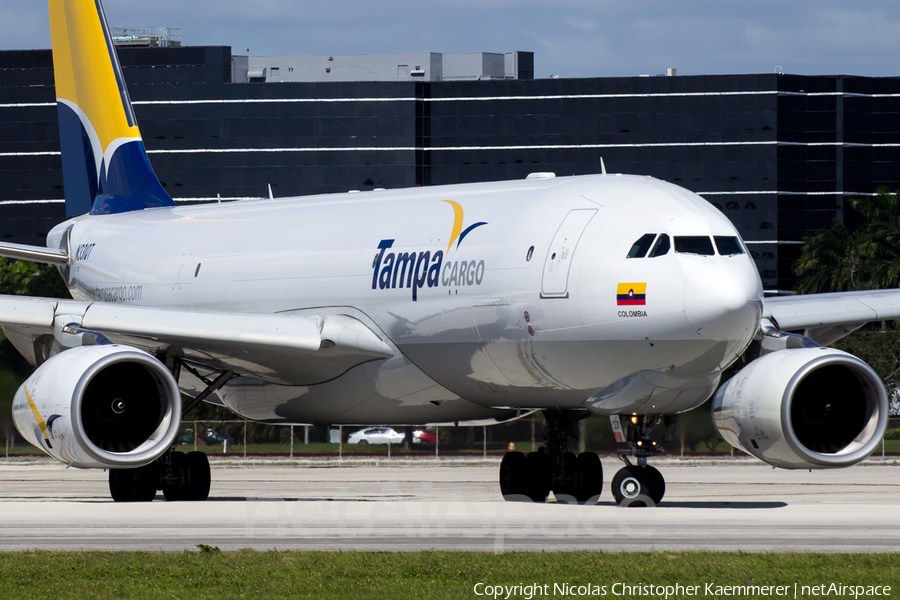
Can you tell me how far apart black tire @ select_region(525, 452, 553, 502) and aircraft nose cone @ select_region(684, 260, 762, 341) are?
4.73 metres

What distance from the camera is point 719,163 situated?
102500 millimetres

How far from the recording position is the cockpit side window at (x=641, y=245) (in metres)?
16.7

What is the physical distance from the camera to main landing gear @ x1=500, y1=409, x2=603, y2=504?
2016 cm

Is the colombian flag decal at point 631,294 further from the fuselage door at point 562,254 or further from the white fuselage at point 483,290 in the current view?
the fuselage door at point 562,254

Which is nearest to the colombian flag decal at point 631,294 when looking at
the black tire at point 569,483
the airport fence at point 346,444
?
the black tire at point 569,483

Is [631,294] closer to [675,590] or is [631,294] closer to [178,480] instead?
[675,590]

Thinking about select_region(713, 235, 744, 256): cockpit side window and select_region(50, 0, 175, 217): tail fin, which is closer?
select_region(713, 235, 744, 256): cockpit side window

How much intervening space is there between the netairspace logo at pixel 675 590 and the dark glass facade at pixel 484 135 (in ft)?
297

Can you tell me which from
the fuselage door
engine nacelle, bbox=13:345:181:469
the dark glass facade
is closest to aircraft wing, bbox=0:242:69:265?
engine nacelle, bbox=13:345:181:469

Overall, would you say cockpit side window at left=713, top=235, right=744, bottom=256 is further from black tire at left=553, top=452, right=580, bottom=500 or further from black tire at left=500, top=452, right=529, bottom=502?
black tire at left=500, top=452, right=529, bottom=502

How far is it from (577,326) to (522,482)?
387 centimetres

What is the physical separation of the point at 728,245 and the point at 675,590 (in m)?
7.36

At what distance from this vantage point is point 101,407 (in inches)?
707

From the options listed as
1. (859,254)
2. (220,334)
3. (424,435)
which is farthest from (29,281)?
(220,334)
